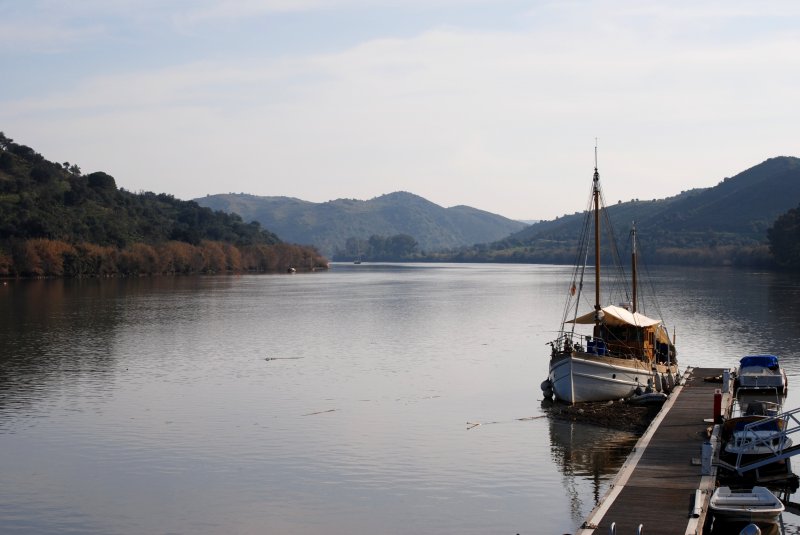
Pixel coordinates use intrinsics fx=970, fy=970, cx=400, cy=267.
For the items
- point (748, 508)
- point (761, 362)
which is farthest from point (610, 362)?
point (748, 508)

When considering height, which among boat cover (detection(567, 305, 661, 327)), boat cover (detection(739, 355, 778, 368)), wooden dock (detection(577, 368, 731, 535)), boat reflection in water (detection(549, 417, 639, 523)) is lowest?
boat reflection in water (detection(549, 417, 639, 523))

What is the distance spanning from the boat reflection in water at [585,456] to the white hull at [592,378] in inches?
125

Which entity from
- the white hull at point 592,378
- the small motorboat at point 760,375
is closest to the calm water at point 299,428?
the small motorboat at point 760,375

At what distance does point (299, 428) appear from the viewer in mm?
43562

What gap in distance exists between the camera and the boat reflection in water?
33.0 metres

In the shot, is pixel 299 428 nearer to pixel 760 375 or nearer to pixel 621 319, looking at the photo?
pixel 621 319

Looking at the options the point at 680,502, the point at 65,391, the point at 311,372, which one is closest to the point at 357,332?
the point at 311,372

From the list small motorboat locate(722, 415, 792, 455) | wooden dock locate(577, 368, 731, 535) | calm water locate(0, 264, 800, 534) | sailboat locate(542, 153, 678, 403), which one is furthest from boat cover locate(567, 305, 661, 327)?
small motorboat locate(722, 415, 792, 455)

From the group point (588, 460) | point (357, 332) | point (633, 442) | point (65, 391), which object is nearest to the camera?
point (588, 460)

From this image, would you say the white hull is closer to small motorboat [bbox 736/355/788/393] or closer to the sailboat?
the sailboat

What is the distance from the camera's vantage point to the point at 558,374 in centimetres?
4844

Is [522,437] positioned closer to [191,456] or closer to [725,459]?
[725,459]

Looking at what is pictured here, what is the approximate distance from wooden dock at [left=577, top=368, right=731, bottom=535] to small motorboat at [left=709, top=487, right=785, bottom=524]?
0.42 m

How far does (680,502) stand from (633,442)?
12.3 m
